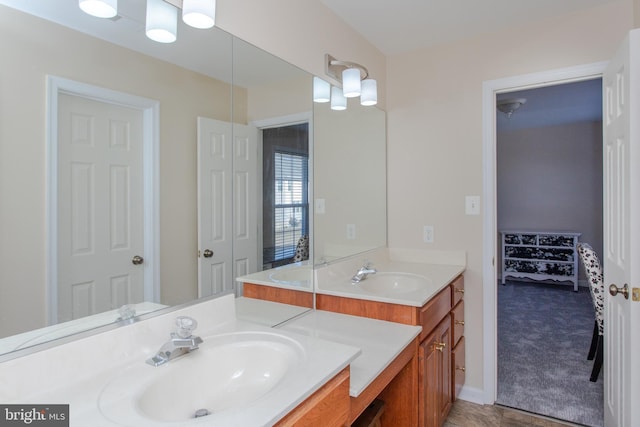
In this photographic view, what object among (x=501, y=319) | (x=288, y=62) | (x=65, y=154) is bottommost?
(x=501, y=319)

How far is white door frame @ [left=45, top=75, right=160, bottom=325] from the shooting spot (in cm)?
89

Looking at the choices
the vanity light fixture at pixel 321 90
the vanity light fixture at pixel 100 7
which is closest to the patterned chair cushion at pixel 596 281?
the vanity light fixture at pixel 321 90

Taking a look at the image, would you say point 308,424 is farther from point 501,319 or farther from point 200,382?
point 501,319

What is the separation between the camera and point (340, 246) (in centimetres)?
215

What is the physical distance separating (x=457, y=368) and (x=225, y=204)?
1740mm

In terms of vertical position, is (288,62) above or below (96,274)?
above

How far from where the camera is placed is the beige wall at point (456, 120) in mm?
2107

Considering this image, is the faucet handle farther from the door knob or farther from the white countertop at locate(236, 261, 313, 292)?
the door knob

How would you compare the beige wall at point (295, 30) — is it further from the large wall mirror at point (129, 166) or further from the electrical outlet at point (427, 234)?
the electrical outlet at point (427, 234)

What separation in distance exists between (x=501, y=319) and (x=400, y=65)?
2.86 metres

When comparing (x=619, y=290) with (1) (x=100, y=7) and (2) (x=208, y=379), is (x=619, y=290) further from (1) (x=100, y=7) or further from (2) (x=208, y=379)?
(1) (x=100, y=7)

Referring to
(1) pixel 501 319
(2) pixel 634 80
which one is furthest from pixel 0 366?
(1) pixel 501 319

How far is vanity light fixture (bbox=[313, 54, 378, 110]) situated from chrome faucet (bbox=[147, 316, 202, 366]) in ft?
4.26

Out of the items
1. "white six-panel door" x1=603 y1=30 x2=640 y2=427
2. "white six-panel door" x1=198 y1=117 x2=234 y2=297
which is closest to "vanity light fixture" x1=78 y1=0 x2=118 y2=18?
"white six-panel door" x1=198 y1=117 x2=234 y2=297
